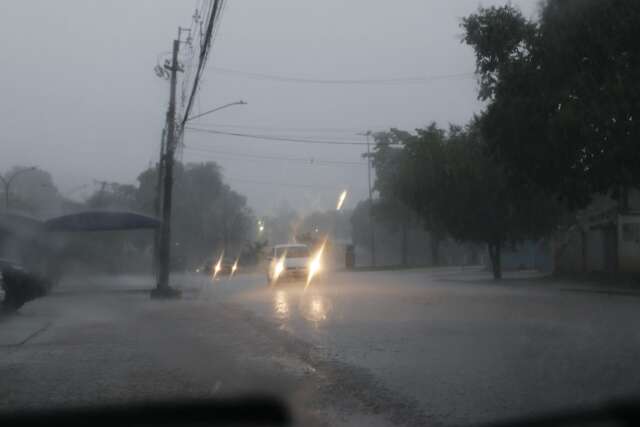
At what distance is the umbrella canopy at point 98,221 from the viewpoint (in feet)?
105

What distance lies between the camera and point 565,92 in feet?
84.2

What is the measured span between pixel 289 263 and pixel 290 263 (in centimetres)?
4

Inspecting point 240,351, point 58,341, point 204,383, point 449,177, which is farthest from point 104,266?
point 204,383

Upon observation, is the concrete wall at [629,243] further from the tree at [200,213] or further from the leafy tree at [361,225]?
the leafy tree at [361,225]

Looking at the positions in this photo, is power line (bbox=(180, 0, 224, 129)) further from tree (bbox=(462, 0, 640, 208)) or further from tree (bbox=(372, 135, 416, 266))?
tree (bbox=(372, 135, 416, 266))

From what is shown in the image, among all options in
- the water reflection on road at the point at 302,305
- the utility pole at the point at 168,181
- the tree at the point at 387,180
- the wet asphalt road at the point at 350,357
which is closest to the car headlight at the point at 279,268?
the water reflection on road at the point at 302,305

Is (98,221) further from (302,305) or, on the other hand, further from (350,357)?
(350,357)

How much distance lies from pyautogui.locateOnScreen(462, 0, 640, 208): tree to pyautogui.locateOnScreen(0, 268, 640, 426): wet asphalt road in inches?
222

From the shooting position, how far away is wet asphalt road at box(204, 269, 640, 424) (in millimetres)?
8680

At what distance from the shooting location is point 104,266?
134 ft

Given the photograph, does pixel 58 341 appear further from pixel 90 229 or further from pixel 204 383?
pixel 90 229

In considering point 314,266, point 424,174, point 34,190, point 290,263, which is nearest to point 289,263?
point 290,263

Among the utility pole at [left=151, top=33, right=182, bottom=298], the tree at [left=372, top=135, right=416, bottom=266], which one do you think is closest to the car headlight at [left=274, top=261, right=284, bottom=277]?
the utility pole at [left=151, top=33, right=182, bottom=298]

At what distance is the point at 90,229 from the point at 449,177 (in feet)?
51.1
